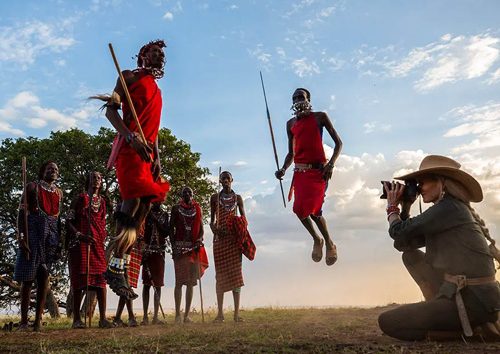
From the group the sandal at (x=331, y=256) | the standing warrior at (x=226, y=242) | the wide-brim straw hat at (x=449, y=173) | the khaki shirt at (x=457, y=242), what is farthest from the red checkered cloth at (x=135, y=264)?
the khaki shirt at (x=457, y=242)

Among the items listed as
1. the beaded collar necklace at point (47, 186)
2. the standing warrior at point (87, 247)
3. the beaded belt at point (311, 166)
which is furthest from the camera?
the beaded belt at point (311, 166)

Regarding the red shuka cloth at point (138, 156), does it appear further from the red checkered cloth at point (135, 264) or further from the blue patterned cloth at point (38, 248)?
the red checkered cloth at point (135, 264)

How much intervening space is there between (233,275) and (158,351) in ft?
19.4

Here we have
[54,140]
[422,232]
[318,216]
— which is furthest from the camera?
[54,140]

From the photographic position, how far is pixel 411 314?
4.89m

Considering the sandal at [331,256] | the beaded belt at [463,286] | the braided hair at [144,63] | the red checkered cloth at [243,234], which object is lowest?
the beaded belt at [463,286]

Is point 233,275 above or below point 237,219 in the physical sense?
below

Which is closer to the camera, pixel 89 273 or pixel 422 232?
pixel 422 232

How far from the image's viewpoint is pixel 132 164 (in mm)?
5902

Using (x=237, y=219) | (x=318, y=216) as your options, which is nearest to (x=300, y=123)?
(x=318, y=216)

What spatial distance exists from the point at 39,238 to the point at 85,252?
2.63ft

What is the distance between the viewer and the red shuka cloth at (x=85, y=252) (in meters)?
8.78

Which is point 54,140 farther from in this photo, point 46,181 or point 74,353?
point 74,353

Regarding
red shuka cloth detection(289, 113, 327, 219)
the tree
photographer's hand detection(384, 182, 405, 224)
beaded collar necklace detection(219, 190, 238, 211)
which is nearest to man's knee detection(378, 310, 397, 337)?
photographer's hand detection(384, 182, 405, 224)
